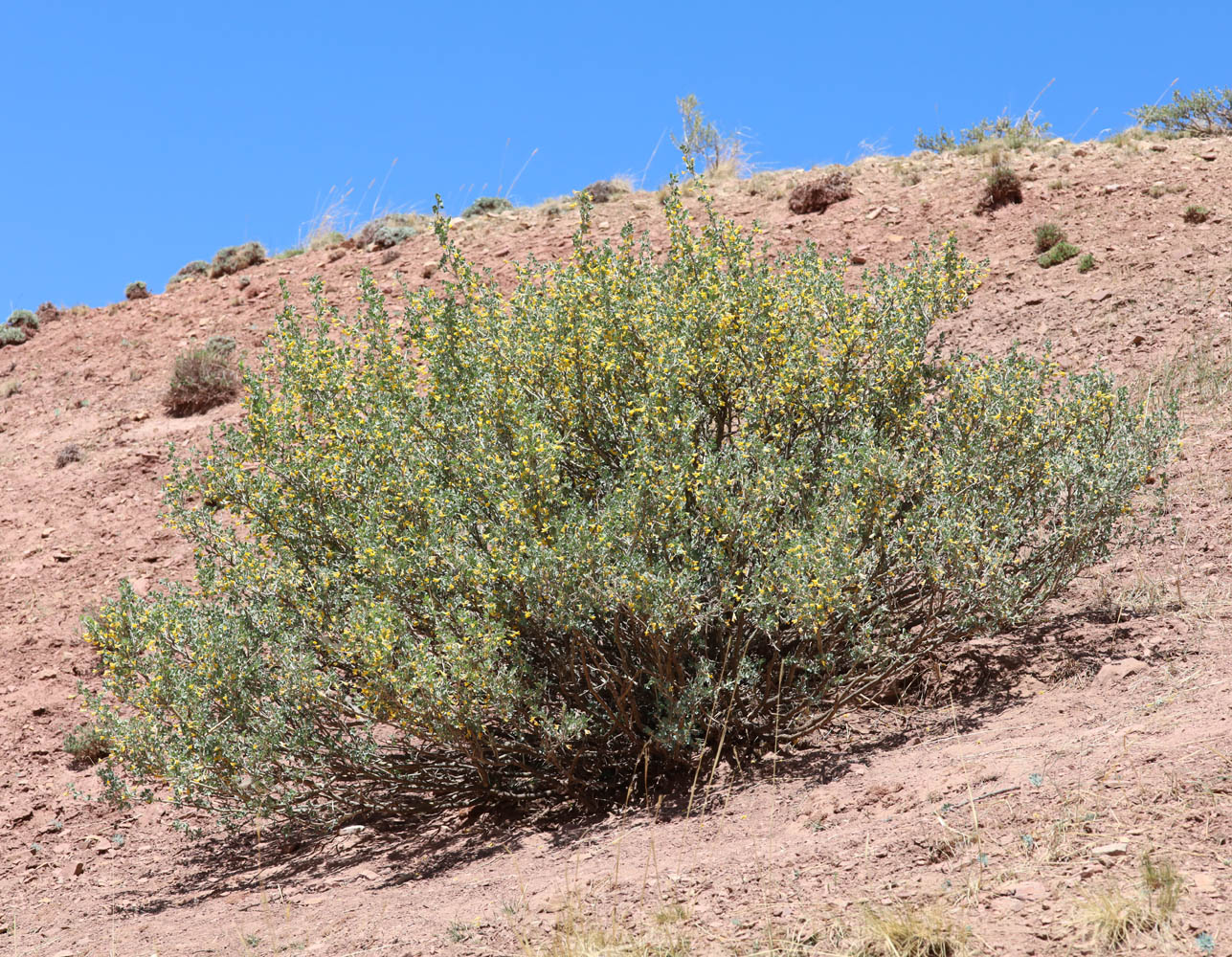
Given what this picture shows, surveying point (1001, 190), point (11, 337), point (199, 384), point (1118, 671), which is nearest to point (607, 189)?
point (1001, 190)

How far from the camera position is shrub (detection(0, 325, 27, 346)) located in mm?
18078

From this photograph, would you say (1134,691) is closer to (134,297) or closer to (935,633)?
(935,633)

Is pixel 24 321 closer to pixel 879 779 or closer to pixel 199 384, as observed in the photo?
pixel 199 384

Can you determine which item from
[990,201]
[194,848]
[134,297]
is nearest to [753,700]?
[194,848]

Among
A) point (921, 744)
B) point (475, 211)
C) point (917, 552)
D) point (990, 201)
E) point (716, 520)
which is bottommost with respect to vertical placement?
point (921, 744)

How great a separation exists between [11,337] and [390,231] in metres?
6.52

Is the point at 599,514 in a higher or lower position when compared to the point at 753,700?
higher

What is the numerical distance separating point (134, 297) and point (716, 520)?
1595 cm

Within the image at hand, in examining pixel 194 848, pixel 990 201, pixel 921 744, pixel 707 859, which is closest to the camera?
pixel 707 859

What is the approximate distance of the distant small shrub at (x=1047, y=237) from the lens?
12773 millimetres

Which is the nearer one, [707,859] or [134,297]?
[707,859]

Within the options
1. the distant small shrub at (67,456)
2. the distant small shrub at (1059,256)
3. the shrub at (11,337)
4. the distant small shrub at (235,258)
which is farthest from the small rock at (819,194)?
the shrub at (11,337)

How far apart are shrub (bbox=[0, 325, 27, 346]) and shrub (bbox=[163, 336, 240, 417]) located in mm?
5272

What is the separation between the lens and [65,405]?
15.5 metres
